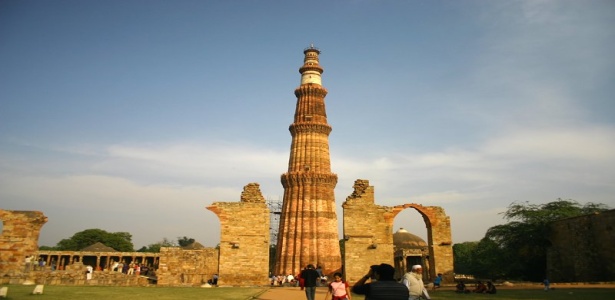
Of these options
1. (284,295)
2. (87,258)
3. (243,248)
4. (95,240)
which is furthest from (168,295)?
(95,240)

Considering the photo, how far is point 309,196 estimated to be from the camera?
1125 inches

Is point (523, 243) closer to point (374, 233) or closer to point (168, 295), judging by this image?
point (374, 233)

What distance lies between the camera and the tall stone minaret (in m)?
27.6

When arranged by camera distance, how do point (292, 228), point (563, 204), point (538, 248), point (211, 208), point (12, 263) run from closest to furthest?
point (12, 263) < point (211, 208) < point (538, 248) < point (563, 204) < point (292, 228)

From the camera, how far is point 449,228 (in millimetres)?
19219

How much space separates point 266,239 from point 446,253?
8.32 metres

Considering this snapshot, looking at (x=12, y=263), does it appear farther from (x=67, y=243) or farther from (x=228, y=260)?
(x=67, y=243)

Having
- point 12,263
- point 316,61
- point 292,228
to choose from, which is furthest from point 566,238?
point 12,263

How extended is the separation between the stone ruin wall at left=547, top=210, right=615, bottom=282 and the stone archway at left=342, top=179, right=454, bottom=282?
588 centimetres

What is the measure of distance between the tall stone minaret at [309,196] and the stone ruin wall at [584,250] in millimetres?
12918

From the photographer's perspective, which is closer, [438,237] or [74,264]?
[74,264]

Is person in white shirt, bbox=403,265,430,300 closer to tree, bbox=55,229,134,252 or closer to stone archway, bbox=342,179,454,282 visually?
stone archway, bbox=342,179,454,282

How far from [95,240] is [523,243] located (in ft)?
167

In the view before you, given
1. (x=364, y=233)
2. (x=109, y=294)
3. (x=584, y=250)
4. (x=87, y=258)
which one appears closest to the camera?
(x=109, y=294)
